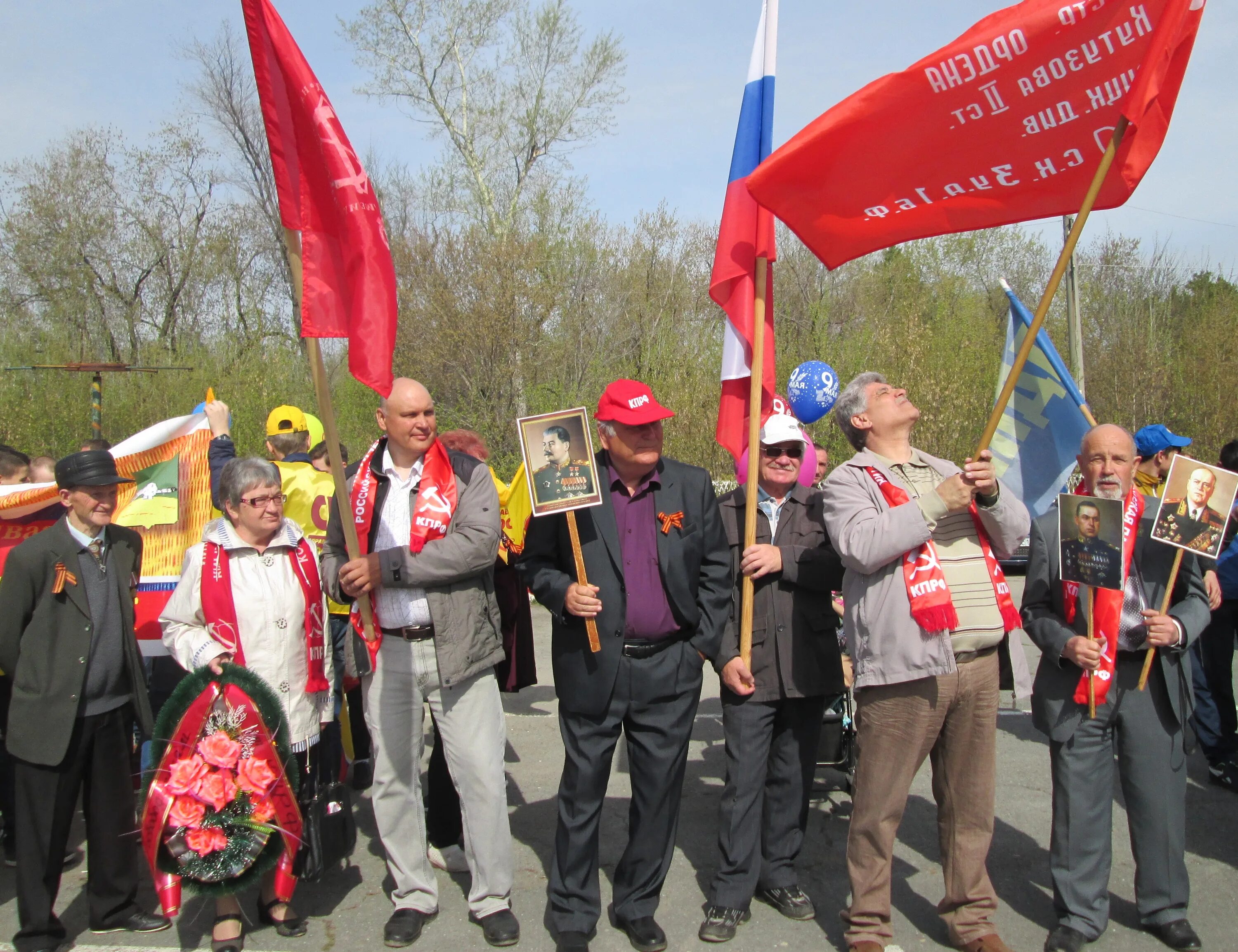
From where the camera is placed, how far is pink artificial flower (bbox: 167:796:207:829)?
12.1 feet

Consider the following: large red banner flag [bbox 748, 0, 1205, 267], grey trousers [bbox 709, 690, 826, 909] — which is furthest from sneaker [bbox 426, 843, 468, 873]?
large red banner flag [bbox 748, 0, 1205, 267]

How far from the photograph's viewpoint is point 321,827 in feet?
13.2

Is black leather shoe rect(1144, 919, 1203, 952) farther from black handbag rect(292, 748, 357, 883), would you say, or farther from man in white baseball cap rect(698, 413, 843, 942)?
black handbag rect(292, 748, 357, 883)

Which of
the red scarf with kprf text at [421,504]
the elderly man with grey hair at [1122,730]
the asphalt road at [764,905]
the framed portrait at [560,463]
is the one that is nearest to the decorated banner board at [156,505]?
the asphalt road at [764,905]

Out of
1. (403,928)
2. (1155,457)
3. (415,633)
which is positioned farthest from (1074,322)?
(403,928)

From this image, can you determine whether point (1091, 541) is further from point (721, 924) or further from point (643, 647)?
point (721, 924)

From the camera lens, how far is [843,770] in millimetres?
5383

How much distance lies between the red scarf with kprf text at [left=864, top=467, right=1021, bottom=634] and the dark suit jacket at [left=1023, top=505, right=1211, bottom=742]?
0.26 meters

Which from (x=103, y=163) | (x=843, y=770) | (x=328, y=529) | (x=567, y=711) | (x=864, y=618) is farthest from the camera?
(x=103, y=163)

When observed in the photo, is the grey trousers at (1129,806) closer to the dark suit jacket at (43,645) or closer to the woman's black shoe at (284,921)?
the woman's black shoe at (284,921)

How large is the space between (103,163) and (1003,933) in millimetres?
26967

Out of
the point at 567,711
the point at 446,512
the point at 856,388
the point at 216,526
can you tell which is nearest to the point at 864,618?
the point at 856,388

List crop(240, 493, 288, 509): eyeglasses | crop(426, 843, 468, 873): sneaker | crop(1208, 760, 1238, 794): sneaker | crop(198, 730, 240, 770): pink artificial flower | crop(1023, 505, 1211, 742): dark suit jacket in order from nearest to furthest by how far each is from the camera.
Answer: crop(198, 730, 240, 770): pink artificial flower → crop(1023, 505, 1211, 742): dark suit jacket → crop(240, 493, 288, 509): eyeglasses → crop(426, 843, 468, 873): sneaker → crop(1208, 760, 1238, 794): sneaker

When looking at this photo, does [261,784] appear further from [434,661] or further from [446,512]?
[446,512]
